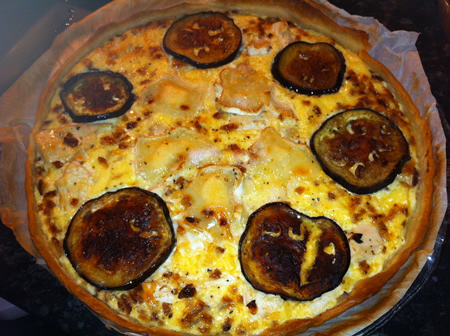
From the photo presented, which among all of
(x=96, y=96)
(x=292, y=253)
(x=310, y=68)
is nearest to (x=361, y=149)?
(x=310, y=68)

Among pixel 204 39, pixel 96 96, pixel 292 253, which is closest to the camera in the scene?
pixel 292 253

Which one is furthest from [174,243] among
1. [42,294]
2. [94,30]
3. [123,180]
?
[94,30]

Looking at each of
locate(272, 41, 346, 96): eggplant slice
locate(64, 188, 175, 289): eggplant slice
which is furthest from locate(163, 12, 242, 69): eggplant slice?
locate(64, 188, 175, 289): eggplant slice

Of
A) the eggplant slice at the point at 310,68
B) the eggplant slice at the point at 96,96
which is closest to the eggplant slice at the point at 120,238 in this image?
the eggplant slice at the point at 96,96

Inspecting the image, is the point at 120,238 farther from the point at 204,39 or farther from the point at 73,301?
the point at 204,39

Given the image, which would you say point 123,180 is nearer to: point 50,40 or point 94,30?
point 94,30
